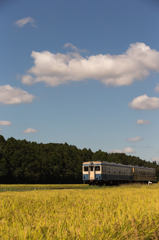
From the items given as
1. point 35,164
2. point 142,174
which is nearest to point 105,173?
point 142,174

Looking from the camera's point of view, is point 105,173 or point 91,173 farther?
point 91,173

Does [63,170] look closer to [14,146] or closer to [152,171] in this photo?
[14,146]

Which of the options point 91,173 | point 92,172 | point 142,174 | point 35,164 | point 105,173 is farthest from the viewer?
point 35,164

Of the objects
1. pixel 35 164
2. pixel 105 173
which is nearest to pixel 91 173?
pixel 105 173

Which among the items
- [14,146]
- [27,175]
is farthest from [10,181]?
[14,146]

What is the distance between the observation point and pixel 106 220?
198 inches

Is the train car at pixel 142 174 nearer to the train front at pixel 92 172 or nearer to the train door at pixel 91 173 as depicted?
the train front at pixel 92 172

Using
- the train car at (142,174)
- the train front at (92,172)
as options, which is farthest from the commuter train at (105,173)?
the train car at (142,174)

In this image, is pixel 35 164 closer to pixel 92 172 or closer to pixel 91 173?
pixel 91 173

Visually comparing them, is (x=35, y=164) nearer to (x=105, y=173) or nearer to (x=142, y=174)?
(x=142, y=174)

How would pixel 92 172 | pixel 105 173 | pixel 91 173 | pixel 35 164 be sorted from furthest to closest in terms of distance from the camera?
pixel 35 164 → pixel 91 173 → pixel 92 172 → pixel 105 173

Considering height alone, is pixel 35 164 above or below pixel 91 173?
above

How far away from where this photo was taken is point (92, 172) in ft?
126

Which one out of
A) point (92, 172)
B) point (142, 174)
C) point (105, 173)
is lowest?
point (142, 174)
